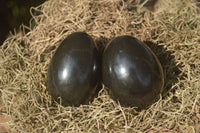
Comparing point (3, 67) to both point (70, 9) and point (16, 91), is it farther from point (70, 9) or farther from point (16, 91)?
point (70, 9)

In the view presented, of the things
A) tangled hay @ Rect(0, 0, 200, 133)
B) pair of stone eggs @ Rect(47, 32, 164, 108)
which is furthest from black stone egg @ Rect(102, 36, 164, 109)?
tangled hay @ Rect(0, 0, 200, 133)

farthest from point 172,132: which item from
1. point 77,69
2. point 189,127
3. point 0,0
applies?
point 0,0

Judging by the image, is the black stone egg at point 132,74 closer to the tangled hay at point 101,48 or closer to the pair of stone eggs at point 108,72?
the pair of stone eggs at point 108,72

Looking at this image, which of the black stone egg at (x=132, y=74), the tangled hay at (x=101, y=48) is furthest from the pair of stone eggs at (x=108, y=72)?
the tangled hay at (x=101, y=48)

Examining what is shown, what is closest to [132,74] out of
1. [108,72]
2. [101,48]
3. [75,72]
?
[108,72]

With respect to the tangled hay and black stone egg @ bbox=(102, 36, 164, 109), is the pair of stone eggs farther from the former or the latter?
the tangled hay
